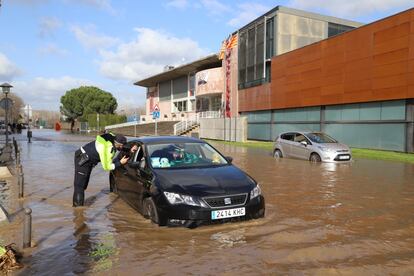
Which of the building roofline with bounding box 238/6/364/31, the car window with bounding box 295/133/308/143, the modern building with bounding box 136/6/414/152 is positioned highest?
the building roofline with bounding box 238/6/364/31

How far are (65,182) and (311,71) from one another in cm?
2232

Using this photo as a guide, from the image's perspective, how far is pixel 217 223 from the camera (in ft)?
22.1

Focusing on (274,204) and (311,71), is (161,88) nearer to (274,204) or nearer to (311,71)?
(311,71)

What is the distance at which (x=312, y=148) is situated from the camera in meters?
18.9

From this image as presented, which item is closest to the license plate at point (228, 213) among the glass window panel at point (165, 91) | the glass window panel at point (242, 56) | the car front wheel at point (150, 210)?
the car front wheel at point (150, 210)

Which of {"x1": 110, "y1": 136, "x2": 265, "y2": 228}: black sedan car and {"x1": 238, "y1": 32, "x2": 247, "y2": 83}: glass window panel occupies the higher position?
{"x1": 238, "y1": 32, "x2": 247, "y2": 83}: glass window panel

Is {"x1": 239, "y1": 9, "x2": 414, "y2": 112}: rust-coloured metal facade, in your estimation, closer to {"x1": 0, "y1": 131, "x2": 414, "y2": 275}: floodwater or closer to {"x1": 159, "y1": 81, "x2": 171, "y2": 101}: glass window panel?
{"x1": 0, "y1": 131, "x2": 414, "y2": 275}: floodwater

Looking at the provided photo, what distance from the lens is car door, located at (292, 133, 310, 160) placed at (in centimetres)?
1931

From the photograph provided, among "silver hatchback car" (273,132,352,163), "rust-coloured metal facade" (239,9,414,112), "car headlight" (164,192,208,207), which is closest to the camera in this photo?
"car headlight" (164,192,208,207)

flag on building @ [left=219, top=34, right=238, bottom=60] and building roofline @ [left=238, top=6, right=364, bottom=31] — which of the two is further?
flag on building @ [left=219, top=34, right=238, bottom=60]

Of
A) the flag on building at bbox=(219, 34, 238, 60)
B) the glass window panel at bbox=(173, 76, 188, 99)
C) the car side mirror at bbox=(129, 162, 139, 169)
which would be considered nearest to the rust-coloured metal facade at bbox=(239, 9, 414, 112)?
the flag on building at bbox=(219, 34, 238, 60)

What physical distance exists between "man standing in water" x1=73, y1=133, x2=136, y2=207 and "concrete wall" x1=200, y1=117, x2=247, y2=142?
94.5 ft

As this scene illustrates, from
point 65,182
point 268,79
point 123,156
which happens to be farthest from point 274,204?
point 268,79

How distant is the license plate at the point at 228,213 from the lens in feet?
21.7
